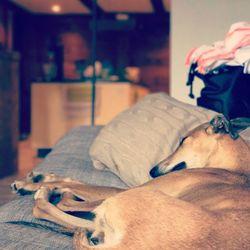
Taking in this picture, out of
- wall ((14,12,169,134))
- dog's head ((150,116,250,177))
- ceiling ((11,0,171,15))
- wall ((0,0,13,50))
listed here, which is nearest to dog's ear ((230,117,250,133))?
dog's head ((150,116,250,177))

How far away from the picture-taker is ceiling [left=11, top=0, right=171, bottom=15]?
9062 mm

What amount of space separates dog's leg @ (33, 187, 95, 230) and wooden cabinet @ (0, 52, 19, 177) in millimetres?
2877

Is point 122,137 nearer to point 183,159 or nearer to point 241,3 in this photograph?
point 183,159

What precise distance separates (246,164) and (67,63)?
8732 mm

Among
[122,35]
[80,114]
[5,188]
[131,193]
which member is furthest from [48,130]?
[131,193]

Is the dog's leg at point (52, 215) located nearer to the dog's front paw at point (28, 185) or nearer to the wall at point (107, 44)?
the dog's front paw at point (28, 185)

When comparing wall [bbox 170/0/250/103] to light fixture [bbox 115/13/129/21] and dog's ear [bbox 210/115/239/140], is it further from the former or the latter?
light fixture [bbox 115/13/129/21]

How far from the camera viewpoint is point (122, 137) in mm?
2113

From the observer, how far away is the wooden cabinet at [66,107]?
634 centimetres

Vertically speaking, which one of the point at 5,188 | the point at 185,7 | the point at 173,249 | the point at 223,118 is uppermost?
→ the point at 185,7

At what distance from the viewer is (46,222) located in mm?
1559

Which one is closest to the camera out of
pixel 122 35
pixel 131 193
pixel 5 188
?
pixel 131 193

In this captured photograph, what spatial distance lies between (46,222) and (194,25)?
1.89 meters

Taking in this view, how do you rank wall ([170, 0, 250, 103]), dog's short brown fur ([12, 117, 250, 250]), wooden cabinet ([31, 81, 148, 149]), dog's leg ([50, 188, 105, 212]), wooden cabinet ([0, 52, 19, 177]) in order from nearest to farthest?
dog's short brown fur ([12, 117, 250, 250]) → dog's leg ([50, 188, 105, 212]) → wall ([170, 0, 250, 103]) → wooden cabinet ([0, 52, 19, 177]) → wooden cabinet ([31, 81, 148, 149])
